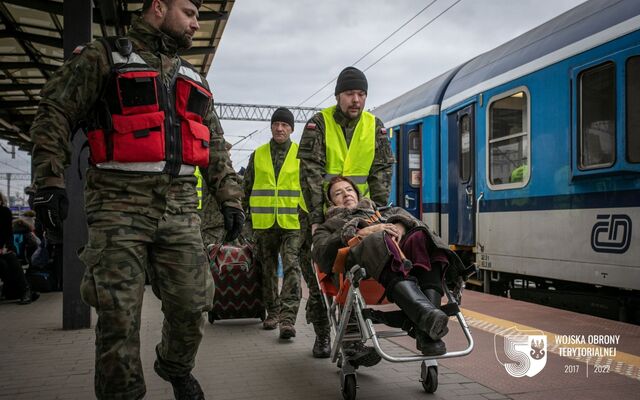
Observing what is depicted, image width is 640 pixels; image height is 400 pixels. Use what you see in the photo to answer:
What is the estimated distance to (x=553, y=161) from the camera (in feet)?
22.2

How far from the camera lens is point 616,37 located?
5.88 meters

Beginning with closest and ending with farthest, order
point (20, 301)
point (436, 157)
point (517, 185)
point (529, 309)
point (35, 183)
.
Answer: point (35, 183)
point (529, 309)
point (517, 185)
point (20, 301)
point (436, 157)

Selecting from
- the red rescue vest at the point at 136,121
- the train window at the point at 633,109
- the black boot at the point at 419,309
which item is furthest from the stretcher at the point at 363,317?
the train window at the point at 633,109

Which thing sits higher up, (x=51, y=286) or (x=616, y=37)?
(x=616, y=37)

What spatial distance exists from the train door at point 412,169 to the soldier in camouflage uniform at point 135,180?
794cm

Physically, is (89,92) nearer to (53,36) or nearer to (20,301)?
(20,301)

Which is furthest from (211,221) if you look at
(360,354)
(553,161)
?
(360,354)

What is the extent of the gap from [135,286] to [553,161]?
540 cm

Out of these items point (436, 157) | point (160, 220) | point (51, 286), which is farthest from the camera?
point (436, 157)

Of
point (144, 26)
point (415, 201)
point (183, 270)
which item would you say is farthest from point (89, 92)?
point (415, 201)

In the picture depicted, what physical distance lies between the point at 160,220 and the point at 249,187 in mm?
3483

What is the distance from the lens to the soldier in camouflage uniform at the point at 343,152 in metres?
4.53

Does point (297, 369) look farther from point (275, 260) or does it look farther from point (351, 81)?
point (351, 81)

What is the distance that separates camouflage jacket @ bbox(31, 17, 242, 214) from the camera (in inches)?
108
